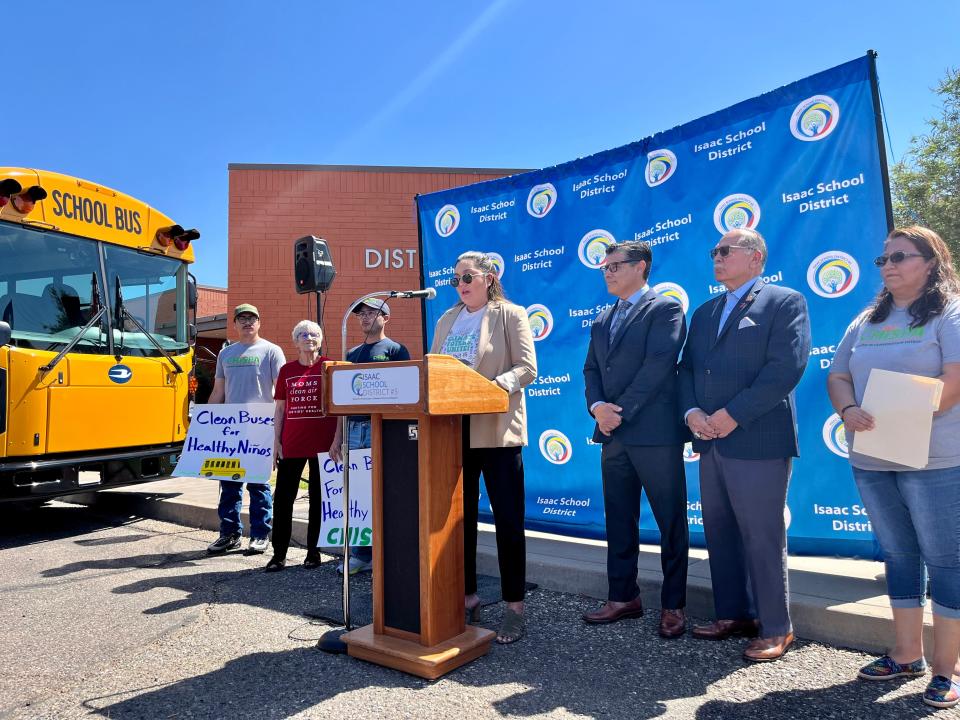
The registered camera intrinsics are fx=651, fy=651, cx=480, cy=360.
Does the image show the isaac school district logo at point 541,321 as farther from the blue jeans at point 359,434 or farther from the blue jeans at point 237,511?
the blue jeans at point 237,511

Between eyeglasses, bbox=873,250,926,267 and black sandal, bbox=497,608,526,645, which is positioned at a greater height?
eyeglasses, bbox=873,250,926,267

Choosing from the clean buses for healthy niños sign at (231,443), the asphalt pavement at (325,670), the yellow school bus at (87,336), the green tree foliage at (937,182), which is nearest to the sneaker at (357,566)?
the asphalt pavement at (325,670)

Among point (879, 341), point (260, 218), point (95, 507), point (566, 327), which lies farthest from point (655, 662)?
point (260, 218)

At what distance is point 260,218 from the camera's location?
46.6 feet

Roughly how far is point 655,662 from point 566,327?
2.63m

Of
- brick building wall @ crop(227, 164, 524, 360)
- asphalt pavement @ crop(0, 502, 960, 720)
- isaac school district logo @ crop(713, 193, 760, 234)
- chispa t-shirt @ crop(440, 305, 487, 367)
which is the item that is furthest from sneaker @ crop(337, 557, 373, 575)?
brick building wall @ crop(227, 164, 524, 360)

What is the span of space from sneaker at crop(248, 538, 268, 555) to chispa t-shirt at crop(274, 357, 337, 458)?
1.02 metres

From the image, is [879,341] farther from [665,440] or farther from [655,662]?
[655,662]

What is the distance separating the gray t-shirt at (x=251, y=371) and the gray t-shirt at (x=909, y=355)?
4107 millimetres

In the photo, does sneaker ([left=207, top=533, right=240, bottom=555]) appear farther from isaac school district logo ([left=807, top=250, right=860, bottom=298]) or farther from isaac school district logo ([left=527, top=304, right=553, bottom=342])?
isaac school district logo ([left=807, top=250, right=860, bottom=298])

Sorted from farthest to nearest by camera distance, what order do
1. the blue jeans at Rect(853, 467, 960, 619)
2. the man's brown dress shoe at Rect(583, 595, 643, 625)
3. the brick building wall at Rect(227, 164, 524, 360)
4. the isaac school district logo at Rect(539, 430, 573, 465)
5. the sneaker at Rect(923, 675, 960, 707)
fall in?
the brick building wall at Rect(227, 164, 524, 360) → the isaac school district logo at Rect(539, 430, 573, 465) → the man's brown dress shoe at Rect(583, 595, 643, 625) → the blue jeans at Rect(853, 467, 960, 619) → the sneaker at Rect(923, 675, 960, 707)

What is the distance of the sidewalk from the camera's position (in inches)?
119

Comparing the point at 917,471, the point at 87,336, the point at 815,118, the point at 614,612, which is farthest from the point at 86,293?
the point at 917,471

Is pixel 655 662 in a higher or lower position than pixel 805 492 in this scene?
lower
